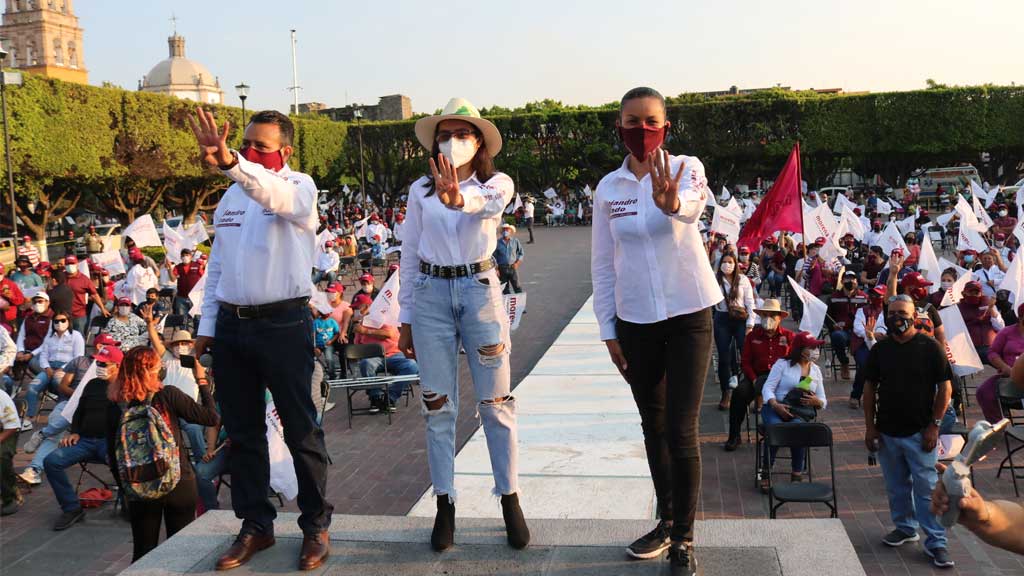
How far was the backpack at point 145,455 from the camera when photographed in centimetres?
475

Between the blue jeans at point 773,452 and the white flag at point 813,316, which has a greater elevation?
the white flag at point 813,316

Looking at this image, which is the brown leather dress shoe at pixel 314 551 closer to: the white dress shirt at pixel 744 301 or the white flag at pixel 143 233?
the white dress shirt at pixel 744 301

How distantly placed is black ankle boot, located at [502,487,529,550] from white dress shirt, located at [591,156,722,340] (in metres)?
0.88

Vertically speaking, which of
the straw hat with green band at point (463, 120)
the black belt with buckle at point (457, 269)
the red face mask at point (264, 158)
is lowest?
the black belt with buckle at point (457, 269)

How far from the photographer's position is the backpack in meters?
4.75

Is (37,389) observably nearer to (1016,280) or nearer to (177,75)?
(1016,280)

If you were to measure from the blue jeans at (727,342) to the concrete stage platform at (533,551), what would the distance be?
644 cm

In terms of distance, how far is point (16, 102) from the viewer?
88.9 feet

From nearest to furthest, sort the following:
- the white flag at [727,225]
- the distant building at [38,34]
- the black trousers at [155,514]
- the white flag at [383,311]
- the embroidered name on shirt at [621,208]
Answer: the embroidered name on shirt at [621,208] → the black trousers at [155,514] → the white flag at [383,311] → the white flag at [727,225] → the distant building at [38,34]

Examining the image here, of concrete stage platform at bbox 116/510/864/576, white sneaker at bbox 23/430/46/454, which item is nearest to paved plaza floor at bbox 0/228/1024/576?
concrete stage platform at bbox 116/510/864/576

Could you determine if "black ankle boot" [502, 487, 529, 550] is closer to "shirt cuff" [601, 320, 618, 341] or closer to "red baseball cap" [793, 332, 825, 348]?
"shirt cuff" [601, 320, 618, 341]

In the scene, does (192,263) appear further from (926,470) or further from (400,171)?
(400,171)

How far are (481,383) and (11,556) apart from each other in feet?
15.5

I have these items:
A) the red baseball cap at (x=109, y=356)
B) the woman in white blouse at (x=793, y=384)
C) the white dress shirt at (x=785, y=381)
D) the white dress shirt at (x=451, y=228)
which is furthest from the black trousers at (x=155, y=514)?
the white dress shirt at (x=785, y=381)
